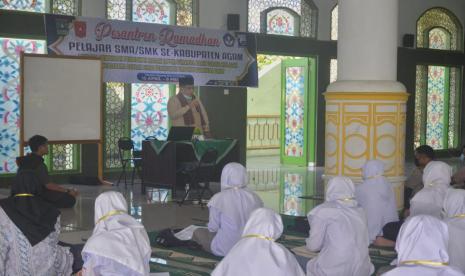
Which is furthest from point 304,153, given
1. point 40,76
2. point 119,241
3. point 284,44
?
point 119,241

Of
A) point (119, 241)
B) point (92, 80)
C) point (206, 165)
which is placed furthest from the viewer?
point (92, 80)

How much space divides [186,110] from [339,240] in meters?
5.41

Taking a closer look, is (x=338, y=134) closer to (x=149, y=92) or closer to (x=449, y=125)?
(x=149, y=92)

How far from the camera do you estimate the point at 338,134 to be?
716cm

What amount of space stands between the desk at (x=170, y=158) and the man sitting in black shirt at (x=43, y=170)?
1.16 m

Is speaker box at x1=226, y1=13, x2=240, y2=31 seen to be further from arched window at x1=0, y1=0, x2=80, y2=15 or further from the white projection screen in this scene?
the white projection screen

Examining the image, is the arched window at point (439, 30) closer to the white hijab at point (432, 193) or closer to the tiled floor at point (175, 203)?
the tiled floor at point (175, 203)

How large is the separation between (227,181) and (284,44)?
7.18 m

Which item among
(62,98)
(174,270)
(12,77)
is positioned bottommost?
(174,270)

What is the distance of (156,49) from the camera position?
10.5 metres

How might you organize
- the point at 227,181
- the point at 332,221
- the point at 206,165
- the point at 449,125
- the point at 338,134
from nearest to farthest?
the point at 332,221
the point at 227,181
the point at 338,134
the point at 206,165
the point at 449,125

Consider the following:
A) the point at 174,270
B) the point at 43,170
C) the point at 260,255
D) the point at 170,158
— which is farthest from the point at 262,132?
the point at 260,255

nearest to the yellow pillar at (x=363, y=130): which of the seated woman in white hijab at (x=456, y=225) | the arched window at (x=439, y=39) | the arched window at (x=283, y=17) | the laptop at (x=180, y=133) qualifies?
the laptop at (x=180, y=133)

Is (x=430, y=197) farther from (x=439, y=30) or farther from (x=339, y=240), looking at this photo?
(x=439, y=30)
